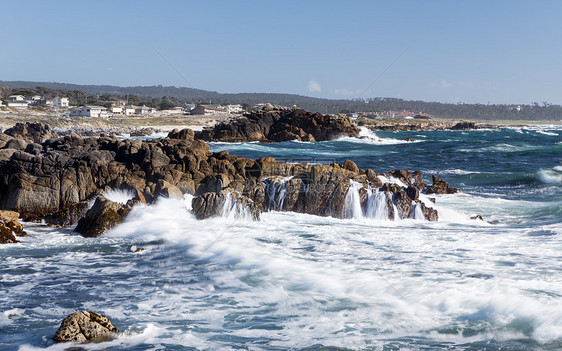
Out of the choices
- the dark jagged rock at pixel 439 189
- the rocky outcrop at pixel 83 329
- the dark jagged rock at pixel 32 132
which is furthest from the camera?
the dark jagged rock at pixel 32 132

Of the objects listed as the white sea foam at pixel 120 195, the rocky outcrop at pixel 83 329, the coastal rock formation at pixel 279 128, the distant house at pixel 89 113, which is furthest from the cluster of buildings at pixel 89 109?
the rocky outcrop at pixel 83 329

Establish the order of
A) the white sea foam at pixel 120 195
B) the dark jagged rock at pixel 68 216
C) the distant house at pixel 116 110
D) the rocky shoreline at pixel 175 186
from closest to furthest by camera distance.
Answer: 1. the dark jagged rock at pixel 68 216
2. the rocky shoreline at pixel 175 186
3. the white sea foam at pixel 120 195
4. the distant house at pixel 116 110

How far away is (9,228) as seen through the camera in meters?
14.4

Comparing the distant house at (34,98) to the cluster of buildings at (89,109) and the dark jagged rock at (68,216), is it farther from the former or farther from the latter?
the dark jagged rock at (68,216)

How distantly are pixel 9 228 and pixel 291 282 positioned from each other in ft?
27.6

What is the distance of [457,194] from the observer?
24250 millimetres

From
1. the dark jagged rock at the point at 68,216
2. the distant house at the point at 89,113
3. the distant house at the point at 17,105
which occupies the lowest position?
the dark jagged rock at the point at 68,216

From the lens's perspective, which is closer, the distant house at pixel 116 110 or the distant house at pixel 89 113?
the distant house at pixel 89 113

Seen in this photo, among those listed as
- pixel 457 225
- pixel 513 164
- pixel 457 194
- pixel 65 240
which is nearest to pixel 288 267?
pixel 65 240

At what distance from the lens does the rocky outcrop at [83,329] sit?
7734 millimetres

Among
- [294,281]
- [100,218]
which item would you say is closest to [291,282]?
[294,281]

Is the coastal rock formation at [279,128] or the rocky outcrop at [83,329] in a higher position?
the coastal rock formation at [279,128]

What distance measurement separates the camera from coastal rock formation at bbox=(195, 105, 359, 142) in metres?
68.2

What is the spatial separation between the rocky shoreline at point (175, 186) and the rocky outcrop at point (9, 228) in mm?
1455
